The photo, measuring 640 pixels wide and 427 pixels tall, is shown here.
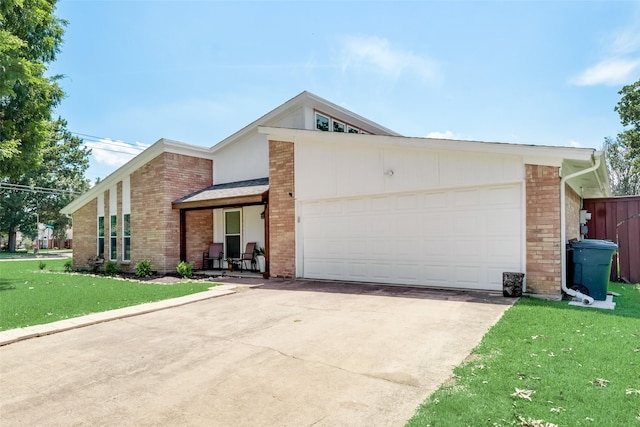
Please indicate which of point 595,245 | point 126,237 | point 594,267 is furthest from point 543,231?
point 126,237

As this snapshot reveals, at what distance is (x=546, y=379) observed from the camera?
11.7 feet

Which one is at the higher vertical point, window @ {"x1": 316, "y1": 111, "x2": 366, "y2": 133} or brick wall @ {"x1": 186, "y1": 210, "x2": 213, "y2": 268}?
window @ {"x1": 316, "y1": 111, "x2": 366, "y2": 133}

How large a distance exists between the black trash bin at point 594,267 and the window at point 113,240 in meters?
15.9

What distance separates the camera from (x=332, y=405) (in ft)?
11.0

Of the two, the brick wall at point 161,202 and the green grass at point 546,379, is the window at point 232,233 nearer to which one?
the brick wall at point 161,202

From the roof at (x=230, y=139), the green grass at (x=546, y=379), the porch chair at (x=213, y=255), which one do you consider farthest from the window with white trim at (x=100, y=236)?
the green grass at (x=546, y=379)

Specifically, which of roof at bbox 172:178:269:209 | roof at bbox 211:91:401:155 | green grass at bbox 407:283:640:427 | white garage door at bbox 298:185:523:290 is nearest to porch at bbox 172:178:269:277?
roof at bbox 172:178:269:209

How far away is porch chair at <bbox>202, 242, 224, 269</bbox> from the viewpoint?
48.5 feet

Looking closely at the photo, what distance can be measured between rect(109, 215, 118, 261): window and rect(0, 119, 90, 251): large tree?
2648 cm

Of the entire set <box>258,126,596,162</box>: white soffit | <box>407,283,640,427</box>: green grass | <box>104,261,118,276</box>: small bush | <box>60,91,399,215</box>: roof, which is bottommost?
<box>104,261,118,276</box>: small bush

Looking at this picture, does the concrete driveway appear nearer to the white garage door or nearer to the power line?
the white garage door

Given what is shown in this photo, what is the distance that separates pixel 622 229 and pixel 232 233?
12.3 m

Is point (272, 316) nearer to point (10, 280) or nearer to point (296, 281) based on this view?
point (296, 281)

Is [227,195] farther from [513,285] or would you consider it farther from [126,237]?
[513,285]
